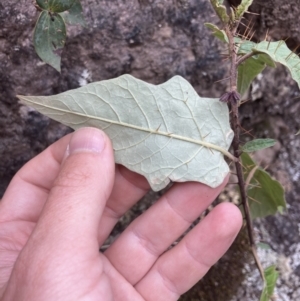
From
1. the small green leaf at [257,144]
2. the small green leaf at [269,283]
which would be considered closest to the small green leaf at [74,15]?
the small green leaf at [257,144]

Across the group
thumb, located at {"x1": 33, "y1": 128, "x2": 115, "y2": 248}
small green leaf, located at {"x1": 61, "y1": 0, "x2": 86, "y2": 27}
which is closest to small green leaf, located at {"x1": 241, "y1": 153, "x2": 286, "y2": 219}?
thumb, located at {"x1": 33, "y1": 128, "x2": 115, "y2": 248}

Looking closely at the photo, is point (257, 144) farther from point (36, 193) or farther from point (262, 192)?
point (36, 193)

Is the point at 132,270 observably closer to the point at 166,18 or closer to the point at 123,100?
the point at 123,100

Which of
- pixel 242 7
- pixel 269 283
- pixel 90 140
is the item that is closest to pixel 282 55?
pixel 242 7

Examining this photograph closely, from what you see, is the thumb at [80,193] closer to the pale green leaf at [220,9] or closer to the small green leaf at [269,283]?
the pale green leaf at [220,9]

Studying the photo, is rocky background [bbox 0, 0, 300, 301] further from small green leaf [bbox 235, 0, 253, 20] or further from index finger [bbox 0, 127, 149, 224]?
small green leaf [bbox 235, 0, 253, 20]

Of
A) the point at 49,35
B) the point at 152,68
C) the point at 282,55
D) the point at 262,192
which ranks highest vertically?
the point at 282,55
